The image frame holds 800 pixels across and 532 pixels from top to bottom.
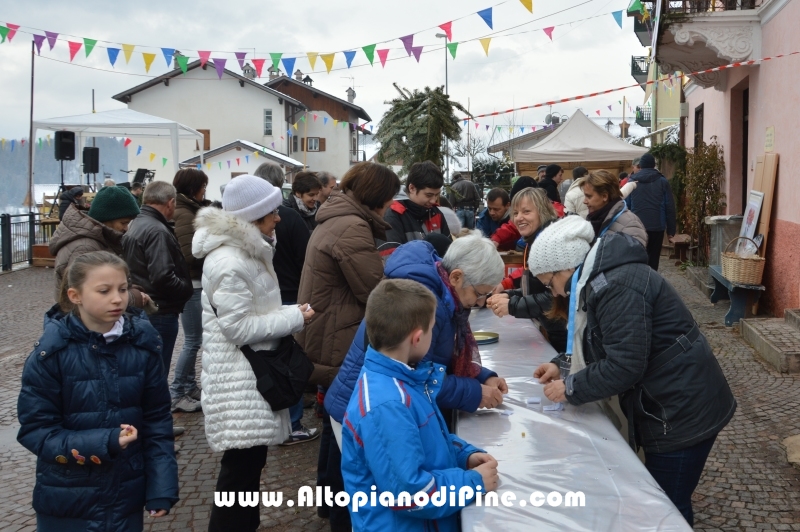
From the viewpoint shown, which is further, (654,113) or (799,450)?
(654,113)

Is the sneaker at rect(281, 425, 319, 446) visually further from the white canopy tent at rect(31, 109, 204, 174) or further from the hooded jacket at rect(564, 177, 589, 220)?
the white canopy tent at rect(31, 109, 204, 174)

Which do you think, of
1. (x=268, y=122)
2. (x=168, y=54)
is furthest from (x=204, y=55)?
(x=268, y=122)

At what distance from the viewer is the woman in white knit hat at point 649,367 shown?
2.52m

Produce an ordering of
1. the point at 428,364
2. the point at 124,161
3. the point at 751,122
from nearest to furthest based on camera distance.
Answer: the point at 428,364, the point at 751,122, the point at 124,161

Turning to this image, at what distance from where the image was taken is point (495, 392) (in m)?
2.82

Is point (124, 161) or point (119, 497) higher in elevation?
point (124, 161)

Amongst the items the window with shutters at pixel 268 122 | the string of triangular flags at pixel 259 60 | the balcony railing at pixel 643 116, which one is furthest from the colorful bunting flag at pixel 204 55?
the balcony railing at pixel 643 116

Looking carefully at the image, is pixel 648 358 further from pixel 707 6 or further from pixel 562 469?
pixel 707 6

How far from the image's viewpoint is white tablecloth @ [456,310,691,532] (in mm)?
1968

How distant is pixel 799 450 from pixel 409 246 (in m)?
3.26

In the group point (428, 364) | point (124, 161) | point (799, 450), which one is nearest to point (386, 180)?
point (428, 364)

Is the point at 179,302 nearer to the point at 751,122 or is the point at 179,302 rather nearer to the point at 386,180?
the point at 386,180

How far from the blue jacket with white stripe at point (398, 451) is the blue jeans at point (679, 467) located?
88 centimetres

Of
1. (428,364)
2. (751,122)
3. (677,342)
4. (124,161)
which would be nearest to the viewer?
(428,364)
